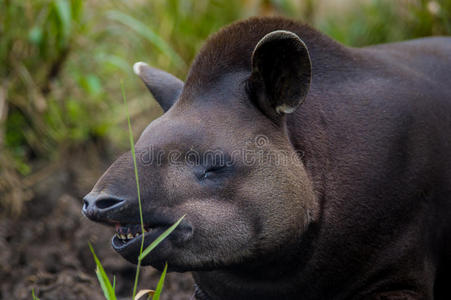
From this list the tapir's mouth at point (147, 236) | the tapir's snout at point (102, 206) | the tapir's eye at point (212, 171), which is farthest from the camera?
the tapir's eye at point (212, 171)

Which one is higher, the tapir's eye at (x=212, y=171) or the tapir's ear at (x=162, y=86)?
the tapir's eye at (x=212, y=171)

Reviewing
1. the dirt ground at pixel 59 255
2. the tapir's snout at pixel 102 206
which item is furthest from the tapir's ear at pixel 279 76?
the dirt ground at pixel 59 255

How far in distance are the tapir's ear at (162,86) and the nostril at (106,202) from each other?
37.6 inches

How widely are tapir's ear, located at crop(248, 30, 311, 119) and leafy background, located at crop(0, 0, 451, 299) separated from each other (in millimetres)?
2129

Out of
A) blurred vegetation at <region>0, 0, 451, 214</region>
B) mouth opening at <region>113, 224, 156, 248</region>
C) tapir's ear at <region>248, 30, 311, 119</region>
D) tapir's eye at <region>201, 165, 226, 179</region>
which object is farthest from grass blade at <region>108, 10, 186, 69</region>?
mouth opening at <region>113, 224, 156, 248</region>

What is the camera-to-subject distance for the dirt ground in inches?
158

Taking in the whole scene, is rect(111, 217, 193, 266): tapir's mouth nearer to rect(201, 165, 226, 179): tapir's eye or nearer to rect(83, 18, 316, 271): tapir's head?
rect(83, 18, 316, 271): tapir's head

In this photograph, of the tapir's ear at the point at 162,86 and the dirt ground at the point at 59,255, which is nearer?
the tapir's ear at the point at 162,86

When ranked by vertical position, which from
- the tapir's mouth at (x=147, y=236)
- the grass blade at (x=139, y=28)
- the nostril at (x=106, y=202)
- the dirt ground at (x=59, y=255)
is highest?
the nostril at (x=106, y=202)

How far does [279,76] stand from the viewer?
9.70 feet

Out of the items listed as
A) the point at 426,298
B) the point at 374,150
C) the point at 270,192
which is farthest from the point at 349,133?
the point at 426,298

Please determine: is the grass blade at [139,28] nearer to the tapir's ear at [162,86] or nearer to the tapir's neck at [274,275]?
the tapir's ear at [162,86]

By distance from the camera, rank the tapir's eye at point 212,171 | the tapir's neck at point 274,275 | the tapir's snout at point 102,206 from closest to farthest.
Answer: the tapir's snout at point 102,206 → the tapir's eye at point 212,171 → the tapir's neck at point 274,275

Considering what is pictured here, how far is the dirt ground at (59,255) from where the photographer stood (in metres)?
4.01
